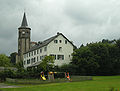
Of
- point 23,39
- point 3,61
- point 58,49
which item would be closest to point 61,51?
point 58,49

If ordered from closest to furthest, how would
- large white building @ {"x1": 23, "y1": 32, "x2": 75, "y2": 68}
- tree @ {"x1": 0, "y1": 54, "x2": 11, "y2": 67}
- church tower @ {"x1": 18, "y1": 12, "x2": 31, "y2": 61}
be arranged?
large white building @ {"x1": 23, "y1": 32, "x2": 75, "y2": 68}
tree @ {"x1": 0, "y1": 54, "x2": 11, "y2": 67}
church tower @ {"x1": 18, "y1": 12, "x2": 31, "y2": 61}

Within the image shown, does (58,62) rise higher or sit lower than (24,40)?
lower

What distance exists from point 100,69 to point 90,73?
4263 mm

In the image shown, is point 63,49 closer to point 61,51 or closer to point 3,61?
point 61,51

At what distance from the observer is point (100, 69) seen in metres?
59.1

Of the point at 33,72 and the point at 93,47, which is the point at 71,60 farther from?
the point at 33,72

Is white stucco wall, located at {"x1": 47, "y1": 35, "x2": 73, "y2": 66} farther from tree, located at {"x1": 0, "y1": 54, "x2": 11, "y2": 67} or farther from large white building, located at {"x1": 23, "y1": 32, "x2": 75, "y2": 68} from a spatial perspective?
tree, located at {"x1": 0, "y1": 54, "x2": 11, "y2": 67}

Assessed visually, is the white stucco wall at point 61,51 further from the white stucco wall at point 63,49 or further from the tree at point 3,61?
the tree at point 3,61

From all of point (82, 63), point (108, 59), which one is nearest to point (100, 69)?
point (108, 59)

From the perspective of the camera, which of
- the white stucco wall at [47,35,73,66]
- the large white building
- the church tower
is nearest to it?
the large white building

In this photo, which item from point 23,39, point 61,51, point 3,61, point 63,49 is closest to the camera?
point 61,51

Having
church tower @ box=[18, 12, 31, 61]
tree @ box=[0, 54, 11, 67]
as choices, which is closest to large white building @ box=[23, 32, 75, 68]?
church tower @ box=[18, 12, 31, 61]

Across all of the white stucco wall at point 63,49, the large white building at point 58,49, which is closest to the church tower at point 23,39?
the large white building at point 58,49

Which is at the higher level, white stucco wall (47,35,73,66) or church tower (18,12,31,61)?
church tower (18,12,31,61)
